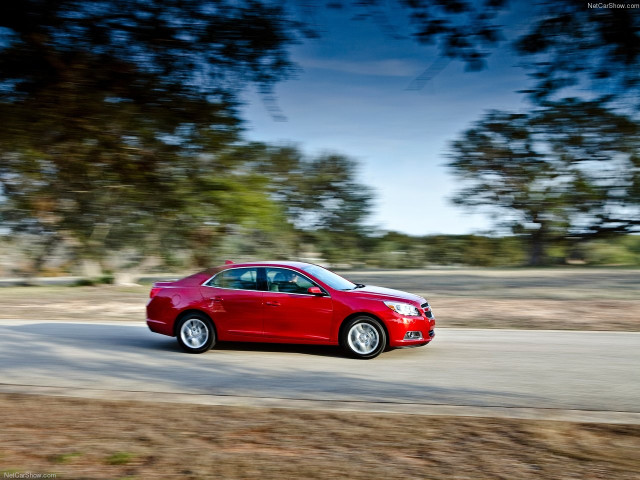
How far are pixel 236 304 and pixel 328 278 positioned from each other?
1.63m

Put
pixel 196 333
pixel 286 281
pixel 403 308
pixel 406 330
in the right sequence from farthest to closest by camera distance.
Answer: pixel 196 333, pixel 286 281, pixel 403 308, pixel 406 330

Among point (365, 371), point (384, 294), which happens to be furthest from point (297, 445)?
point (384, 294)

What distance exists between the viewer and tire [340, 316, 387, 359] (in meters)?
9.86

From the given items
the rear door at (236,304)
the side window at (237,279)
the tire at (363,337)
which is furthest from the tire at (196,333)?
the tire at (363,337)

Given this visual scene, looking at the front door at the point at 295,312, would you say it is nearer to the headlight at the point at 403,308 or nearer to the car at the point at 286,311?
the car at the point at 286,311

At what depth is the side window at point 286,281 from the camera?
410 inches

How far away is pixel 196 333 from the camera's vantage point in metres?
10.8

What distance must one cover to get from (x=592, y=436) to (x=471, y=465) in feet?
4.81

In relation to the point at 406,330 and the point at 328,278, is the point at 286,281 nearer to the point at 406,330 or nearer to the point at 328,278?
the point at 328,278

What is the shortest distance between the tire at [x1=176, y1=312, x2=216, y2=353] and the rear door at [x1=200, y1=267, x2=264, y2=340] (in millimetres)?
155

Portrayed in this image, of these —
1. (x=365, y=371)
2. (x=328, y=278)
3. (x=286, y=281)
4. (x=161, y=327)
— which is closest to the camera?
(x=365, y=371)

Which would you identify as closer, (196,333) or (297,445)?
(297,445)

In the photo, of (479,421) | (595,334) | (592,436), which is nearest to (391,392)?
(479,421)

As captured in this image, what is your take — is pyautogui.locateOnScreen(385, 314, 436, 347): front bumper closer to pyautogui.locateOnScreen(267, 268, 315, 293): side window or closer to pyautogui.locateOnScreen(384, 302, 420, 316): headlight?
pyautogui.locateOnScreen(384, 302, 420, 316): headlight
